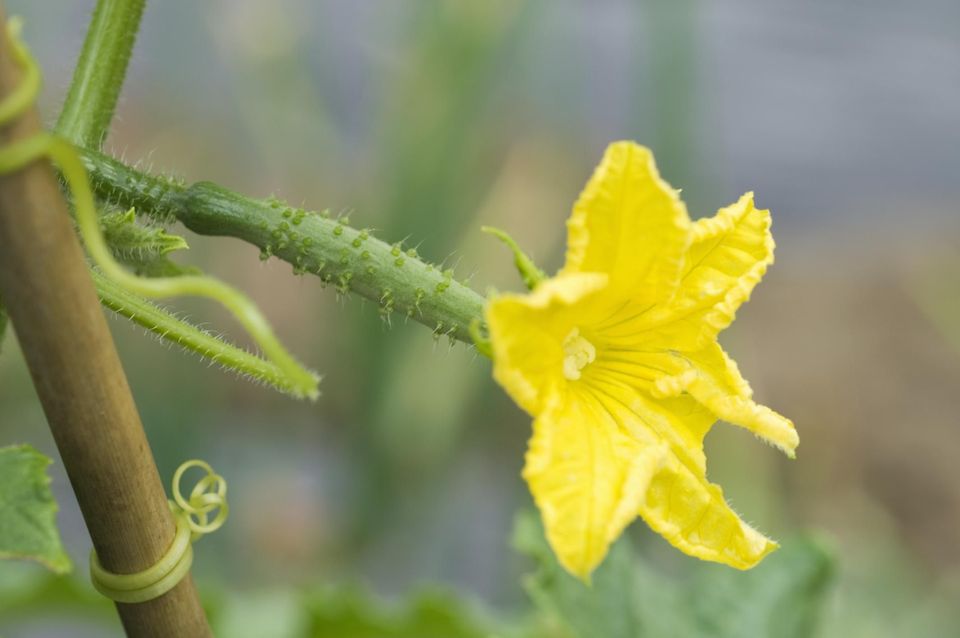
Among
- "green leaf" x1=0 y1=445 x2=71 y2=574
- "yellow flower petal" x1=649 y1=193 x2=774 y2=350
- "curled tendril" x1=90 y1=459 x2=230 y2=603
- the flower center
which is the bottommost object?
"curled tendril" x1=90 y1=459 x2=230 y2=603

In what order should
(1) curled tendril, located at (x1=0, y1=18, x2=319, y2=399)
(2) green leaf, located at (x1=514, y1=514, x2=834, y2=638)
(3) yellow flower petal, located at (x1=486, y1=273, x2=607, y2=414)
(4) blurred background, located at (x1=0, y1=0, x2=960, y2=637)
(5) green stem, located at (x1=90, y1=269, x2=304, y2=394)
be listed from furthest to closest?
(4) blurred background, located at (x1=0, y1=0, x2=960, y2=637) < (2) green leaf, located at (x1=514, y1=514, x2=834, y2=638) < (5) green stem, located at (x1=90, y1=269, x2=304, y2=394) < (3) yellow flower petal, located at (x1=486, y1=273, x2=607, y2=414) < (1) curled tendril, located at (x1=0, y1=18, x2=319, y2=399)

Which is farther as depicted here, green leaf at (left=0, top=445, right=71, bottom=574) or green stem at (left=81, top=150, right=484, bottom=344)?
green stem at (left=81, top=150, right=484, bottom=344)

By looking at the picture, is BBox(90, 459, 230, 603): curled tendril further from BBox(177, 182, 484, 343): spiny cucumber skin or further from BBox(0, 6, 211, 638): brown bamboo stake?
BBox(177, 182, 484, 343): spiny cucumber skin

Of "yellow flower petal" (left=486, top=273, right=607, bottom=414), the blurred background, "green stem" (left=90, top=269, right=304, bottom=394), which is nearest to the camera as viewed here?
"yellow flower petal" (left=486, top=273, right=607, bottom=414)

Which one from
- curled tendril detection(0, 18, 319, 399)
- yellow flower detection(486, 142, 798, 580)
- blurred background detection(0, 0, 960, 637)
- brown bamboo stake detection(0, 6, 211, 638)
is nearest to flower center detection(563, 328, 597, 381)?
yellow flower detection(486, 142, 798, 580)

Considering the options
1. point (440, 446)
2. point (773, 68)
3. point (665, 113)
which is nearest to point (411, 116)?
point (665, 113)

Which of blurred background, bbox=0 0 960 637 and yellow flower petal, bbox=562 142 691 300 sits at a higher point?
yellow flower petal, bbox=562 142 691 300

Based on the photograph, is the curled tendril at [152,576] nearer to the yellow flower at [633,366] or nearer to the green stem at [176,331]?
the green stem at [176,331]

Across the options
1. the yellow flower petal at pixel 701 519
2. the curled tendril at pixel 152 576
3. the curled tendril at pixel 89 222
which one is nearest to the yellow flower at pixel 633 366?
the yellow flower petal at pixel 701 519
